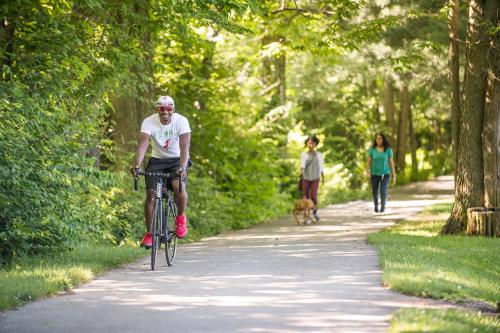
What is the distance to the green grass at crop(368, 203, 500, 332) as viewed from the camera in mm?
7457

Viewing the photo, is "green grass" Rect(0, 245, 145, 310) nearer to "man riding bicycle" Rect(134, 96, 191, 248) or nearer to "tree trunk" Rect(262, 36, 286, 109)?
"man riding bicycle" Rect(134, 96, 191, 248)

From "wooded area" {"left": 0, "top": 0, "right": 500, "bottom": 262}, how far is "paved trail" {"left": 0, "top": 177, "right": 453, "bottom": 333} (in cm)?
159

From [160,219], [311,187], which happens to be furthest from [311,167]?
[160,219]

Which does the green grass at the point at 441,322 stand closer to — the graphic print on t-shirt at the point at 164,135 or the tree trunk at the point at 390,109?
the graphic print on t-shirt at the point at 164,135

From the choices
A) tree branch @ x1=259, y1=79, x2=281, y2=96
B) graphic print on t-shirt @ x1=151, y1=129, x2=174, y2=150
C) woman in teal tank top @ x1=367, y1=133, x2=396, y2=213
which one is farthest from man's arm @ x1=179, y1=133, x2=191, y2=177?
tree branch @ x1=259, y1=79, x2=281, y2=96

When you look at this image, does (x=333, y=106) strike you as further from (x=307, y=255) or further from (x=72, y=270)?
(x=72, y=270)

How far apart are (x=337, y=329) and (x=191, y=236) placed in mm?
12923

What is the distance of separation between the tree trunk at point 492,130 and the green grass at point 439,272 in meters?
1.02

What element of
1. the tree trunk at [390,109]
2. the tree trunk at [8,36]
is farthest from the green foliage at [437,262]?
the tree trunk at [390,109]

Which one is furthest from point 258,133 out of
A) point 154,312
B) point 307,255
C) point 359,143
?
point 359,143

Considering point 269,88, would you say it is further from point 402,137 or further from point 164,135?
point 164,135

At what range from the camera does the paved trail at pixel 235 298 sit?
25.1ft

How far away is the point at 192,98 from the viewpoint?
2456 centimetres

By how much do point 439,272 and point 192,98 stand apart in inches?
565
